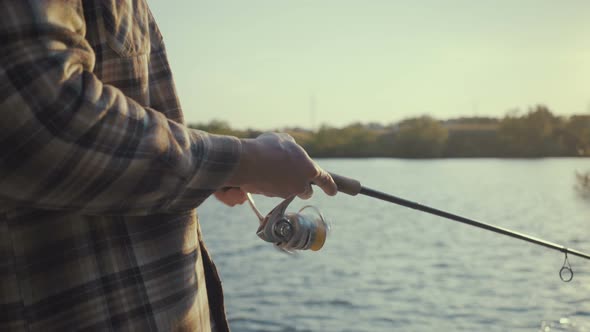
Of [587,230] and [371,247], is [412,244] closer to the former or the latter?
[371,247]

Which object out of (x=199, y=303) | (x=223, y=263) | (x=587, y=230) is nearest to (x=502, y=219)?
(x=587, y=230)

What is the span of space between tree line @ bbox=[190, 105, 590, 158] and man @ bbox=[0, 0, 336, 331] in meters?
46.3

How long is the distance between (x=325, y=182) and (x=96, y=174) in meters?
0.59

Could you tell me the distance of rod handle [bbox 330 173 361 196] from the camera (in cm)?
171

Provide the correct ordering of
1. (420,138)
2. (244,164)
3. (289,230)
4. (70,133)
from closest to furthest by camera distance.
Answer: (70,133) < (244,164) < (289,230) < (420,138)

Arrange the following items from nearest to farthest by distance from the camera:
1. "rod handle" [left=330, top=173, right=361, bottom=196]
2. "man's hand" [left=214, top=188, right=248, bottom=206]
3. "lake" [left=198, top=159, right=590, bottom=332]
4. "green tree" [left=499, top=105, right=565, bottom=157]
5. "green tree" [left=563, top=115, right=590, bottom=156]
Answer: "man's hand" [left=214, top=188, right=248, bottom=206] → "rod handle" [left=330, top=173, right=361, bottom=196] → "lake" [left=198, top=159, right=590, bottom=332] → "green tree" [left=563, top=115, right=590, bottom=156] → "green tree" [left=499, top=105, right=565, bottom=157]

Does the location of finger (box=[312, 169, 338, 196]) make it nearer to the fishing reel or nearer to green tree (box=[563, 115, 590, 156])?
the fishing reel

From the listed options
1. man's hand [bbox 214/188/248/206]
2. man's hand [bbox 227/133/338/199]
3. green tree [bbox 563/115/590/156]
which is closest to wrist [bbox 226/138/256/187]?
man's hand [bbox 227/133/338/199]

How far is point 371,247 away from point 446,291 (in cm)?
597

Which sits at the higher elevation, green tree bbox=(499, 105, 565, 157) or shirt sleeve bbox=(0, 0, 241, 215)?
shirt sleeve bbox=(0, 0, 241, 215)

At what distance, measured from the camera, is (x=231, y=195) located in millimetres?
1561

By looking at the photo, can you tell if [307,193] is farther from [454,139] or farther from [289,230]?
[454,139]

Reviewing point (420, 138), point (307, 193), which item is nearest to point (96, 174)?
Result: point (307, 193)

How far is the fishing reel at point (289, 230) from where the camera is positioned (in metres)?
1.63
